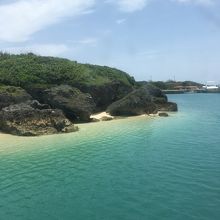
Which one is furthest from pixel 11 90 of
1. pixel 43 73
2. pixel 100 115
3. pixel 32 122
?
pixel 100 115

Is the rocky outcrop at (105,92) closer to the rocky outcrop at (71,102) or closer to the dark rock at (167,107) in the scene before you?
the dark rock at (167,107)

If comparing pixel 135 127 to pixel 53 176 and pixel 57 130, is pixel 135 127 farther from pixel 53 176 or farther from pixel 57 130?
pixel 53 176

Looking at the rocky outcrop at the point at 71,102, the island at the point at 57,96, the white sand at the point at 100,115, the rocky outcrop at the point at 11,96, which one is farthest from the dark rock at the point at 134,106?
the rocky outcrop at the point at 11,96

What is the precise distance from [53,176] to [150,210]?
7.47m

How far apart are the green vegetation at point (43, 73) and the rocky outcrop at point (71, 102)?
4.90m

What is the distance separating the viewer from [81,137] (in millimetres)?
34781

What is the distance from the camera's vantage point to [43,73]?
55.2 metres

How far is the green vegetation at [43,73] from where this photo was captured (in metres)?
52.7

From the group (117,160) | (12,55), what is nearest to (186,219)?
(117,160)

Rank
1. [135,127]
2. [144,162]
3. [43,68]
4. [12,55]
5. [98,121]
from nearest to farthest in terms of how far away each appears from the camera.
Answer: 1. [144,162]
2. [135,127]
3. [98,121]
4. [43,68]
5. [12,55]

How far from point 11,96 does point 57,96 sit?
17.1ft

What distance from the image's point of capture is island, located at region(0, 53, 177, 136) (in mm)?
38219

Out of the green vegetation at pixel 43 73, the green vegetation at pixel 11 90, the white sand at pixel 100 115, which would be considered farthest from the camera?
the green vegetation at pixel 43 73

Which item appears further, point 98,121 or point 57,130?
point 98,121
